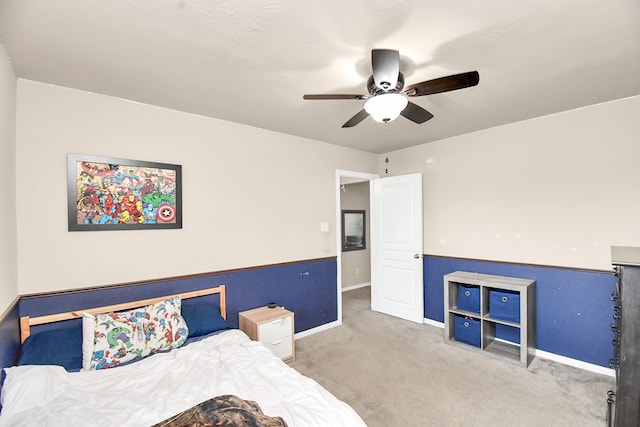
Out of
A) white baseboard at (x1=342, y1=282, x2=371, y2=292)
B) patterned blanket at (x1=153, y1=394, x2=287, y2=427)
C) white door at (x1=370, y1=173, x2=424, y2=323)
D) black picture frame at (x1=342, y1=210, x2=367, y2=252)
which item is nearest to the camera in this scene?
patterned blanket at (x1=153, y1=394, x2=287, y2=427)

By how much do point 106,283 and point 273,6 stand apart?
7.94 feet

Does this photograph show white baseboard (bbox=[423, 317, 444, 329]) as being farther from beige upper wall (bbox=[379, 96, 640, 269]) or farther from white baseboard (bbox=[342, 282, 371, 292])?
white baseboard (bbox=[342, 282, 371, 292])

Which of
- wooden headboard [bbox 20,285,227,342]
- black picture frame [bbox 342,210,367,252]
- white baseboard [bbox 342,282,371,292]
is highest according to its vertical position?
black picture frame [bbox 342,210,367,252]

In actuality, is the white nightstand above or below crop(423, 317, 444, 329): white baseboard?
above

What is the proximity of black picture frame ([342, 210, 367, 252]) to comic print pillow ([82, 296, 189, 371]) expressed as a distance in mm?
4119

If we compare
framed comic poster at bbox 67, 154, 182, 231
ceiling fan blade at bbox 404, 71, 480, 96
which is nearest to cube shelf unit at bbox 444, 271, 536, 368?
ceiling fan blade at bbox 404, 71, 480, 96

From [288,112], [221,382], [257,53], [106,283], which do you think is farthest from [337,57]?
[106,283]

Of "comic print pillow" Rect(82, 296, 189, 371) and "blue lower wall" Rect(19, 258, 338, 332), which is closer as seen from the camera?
"comic print pillow" Rect(82, 296, 189, 371)

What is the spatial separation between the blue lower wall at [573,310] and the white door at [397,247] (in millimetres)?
1112

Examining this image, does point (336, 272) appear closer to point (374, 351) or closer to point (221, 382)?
point (374, 351)

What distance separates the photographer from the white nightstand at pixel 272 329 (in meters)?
2.85

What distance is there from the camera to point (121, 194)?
246 cm

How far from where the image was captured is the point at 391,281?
4410 mm

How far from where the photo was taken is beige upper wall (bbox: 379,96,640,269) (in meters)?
2.70
